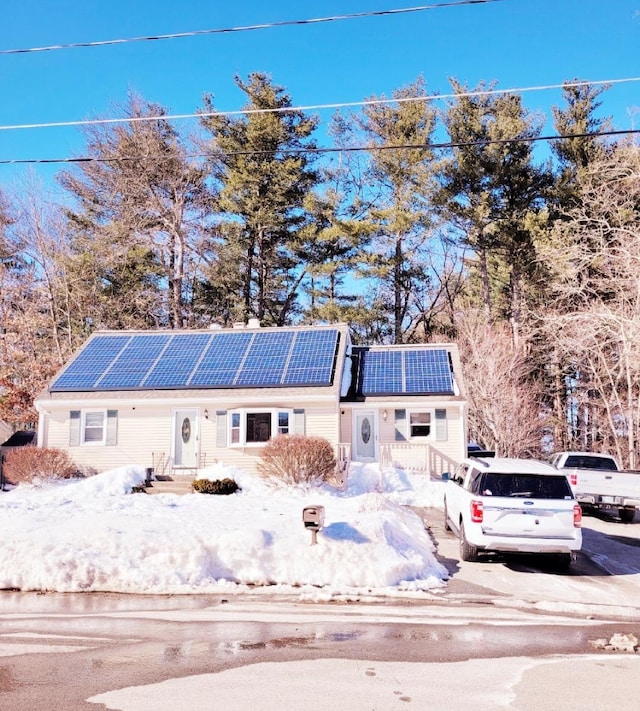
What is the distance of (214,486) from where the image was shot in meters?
19.9

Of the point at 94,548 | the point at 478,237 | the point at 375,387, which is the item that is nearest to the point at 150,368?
the point at 375,387

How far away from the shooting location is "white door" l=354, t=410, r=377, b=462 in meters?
24.1

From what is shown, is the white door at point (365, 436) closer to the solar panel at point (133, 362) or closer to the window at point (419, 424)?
the window at point (419, 424)

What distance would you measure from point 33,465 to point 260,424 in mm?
7754

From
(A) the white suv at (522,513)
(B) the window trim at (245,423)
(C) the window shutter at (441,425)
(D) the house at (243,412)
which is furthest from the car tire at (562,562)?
(B) the window trim at (245,423)

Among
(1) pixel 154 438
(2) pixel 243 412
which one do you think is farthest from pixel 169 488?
(2) pixel 243 412

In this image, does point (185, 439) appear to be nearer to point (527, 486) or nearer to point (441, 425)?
point (441, 425)

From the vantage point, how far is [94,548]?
1075cm

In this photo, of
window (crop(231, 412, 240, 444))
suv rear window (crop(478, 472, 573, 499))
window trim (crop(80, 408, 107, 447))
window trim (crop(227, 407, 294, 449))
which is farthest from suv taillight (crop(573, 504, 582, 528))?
window trim (crop(80, 408, 107, 447))

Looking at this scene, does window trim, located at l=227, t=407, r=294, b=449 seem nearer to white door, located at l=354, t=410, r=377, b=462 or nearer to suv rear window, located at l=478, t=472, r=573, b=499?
white door, located at l=354, t=410, r=377, b=462

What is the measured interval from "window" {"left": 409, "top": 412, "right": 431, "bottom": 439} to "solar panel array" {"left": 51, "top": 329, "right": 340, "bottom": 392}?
3.51 meters

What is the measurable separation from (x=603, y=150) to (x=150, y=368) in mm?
26597

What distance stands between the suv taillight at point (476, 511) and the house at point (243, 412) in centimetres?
1143

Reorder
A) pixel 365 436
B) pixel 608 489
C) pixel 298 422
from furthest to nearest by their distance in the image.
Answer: pixel 365 436, pixel 298 422, pixel 608 489
